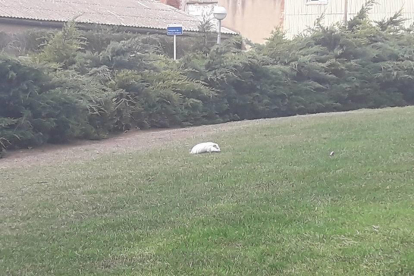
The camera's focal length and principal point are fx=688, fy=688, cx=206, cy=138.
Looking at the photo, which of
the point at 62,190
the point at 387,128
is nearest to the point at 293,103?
the point at 387,128

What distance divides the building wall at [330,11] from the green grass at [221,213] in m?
26.1

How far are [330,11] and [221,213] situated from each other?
32.2m

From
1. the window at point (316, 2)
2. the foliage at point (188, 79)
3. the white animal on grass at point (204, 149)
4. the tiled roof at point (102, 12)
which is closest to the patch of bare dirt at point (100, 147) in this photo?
the foliage at point (188, 79)

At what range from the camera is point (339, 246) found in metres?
5.34

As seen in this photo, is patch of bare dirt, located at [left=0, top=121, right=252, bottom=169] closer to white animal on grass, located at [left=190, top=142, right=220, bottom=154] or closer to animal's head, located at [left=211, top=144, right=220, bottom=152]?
white animal on grass, located at [left=190, top=142, right=220, bottom=154]

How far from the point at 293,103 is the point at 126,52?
18.0ft

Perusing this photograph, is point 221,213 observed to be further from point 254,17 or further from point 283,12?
point 254,17

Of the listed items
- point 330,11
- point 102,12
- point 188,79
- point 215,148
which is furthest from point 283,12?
point 215,148

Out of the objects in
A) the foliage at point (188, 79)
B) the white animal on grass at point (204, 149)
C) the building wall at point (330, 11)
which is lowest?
the white animal on grass at point (204, 149)

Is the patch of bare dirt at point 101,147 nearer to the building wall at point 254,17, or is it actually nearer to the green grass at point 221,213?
the green grass at point 221,213

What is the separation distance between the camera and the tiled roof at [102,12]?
24.3m

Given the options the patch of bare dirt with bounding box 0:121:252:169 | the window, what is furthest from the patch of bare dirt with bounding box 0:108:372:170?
the window

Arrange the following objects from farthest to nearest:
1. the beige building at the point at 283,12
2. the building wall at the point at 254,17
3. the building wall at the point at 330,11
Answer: the building wall at the point at 254,17, the beige building at the point at 283,12, the building wall at the point at 330,11

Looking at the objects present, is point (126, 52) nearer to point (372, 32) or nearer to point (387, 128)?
point (387, 128)
